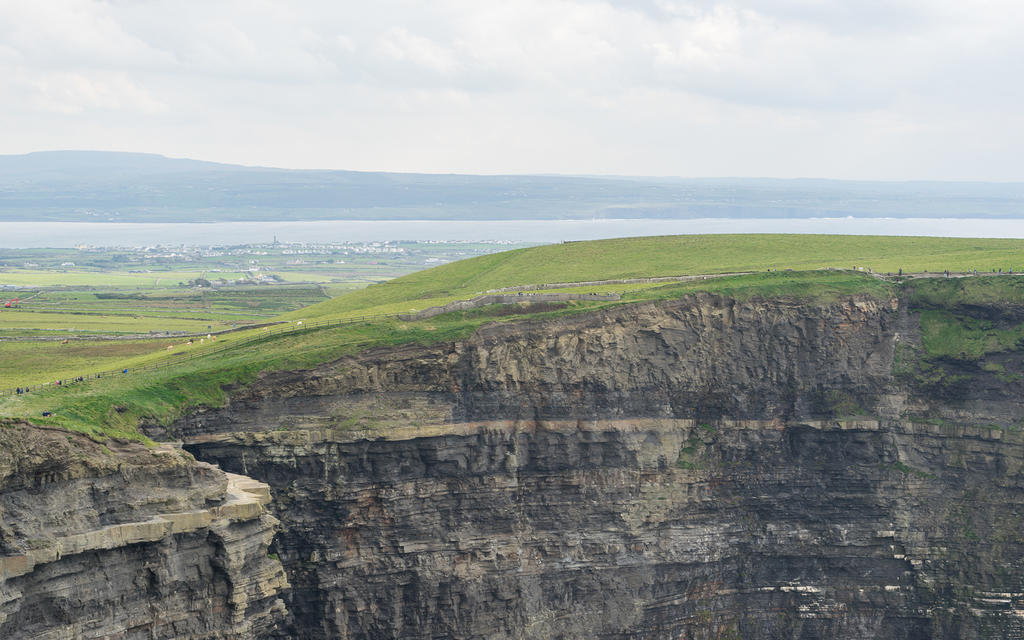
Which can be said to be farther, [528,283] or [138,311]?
[138,311]

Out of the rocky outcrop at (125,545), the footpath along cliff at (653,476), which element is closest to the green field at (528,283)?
the footpath along cliff at (653,476)

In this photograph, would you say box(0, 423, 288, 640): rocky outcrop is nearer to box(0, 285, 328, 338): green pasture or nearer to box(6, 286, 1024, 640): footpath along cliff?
box(6, 286, 1024, 640): footpath along cliff

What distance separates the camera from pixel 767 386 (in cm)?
7612

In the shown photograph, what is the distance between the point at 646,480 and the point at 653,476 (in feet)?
1.97

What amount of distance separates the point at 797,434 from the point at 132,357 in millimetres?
52146

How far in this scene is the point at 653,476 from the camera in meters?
72.1

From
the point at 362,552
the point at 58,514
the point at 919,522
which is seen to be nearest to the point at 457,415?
the point at 362,552

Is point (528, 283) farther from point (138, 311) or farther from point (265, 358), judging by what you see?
point (138, 311)

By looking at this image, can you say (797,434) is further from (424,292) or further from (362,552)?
(424,292)

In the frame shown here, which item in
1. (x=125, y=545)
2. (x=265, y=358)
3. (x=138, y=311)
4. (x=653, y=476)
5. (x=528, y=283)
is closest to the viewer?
(x=125, y=545)

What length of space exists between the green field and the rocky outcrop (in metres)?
3.23

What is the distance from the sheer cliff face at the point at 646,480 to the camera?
65.2 m

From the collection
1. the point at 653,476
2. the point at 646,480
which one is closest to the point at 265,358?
the point at 646,480

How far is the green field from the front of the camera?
2425 inches
